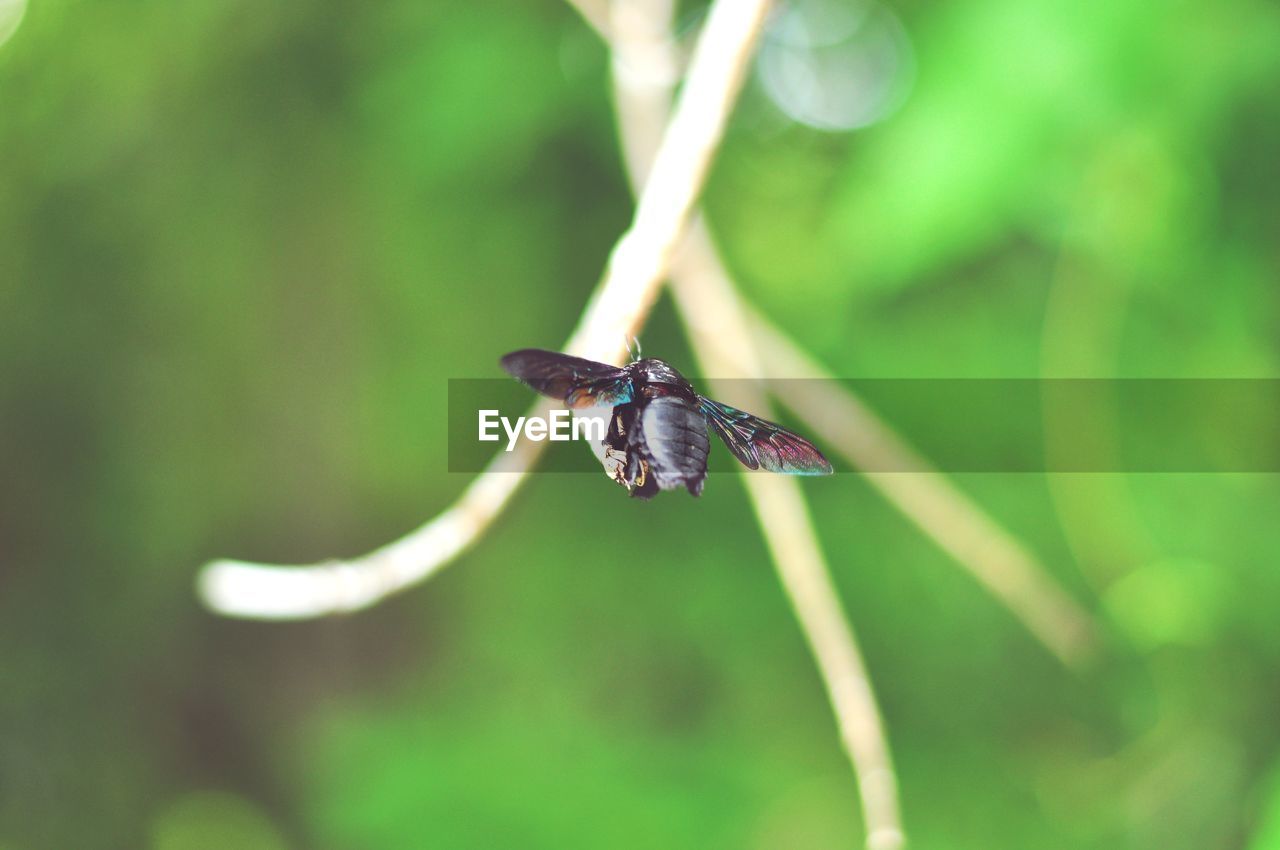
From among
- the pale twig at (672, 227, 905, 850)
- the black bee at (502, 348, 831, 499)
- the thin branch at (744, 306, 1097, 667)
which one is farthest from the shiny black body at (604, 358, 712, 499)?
the thin branch at (744, 306, 1097, 667)

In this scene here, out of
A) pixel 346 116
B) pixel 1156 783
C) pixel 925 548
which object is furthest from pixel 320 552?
pixel 1156 783

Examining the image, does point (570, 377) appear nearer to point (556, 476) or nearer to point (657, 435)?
point (657, 435)

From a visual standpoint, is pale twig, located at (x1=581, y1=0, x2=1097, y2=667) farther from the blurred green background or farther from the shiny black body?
the shiny black body

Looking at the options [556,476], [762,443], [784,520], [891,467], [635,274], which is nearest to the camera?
[635,274]

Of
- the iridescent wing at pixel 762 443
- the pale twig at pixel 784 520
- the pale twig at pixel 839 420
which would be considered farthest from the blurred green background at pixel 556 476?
the iridescent wing at pixel 762 443

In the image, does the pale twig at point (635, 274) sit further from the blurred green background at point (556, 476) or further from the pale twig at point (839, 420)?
the blurred green background at point (556, 476)

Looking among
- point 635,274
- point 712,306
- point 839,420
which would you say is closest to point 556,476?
point 839,420
